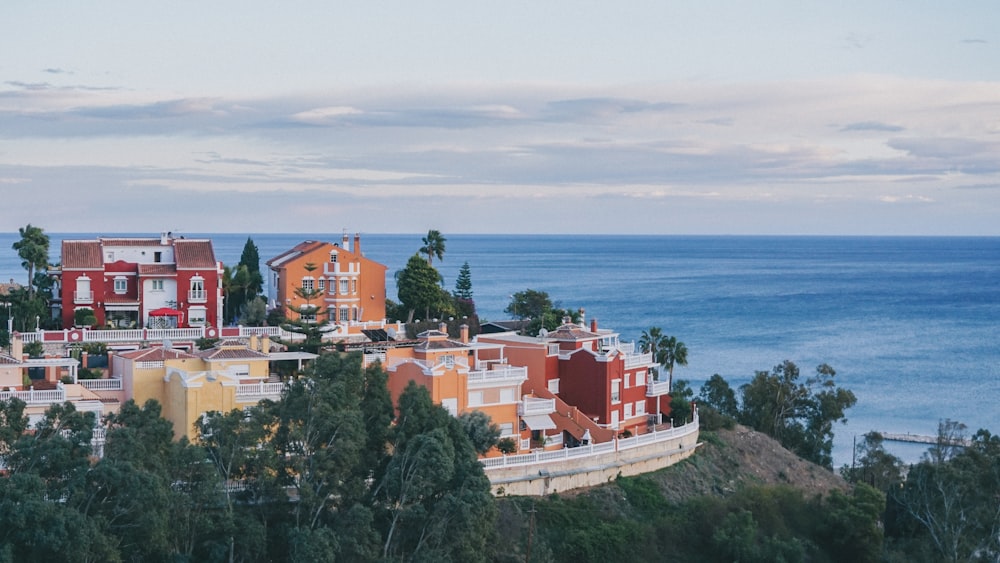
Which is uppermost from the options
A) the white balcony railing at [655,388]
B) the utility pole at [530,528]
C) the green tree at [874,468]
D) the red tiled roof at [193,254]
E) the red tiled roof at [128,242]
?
the red tiled roof at [128,242]

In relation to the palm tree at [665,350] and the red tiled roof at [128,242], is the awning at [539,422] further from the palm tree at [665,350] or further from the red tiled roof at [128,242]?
the red tiled roof at [128,242]

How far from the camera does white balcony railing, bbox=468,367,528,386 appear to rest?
39.3m

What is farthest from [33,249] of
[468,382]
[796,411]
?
[796,411]

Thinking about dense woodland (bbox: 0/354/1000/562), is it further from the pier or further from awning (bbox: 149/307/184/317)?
the pier

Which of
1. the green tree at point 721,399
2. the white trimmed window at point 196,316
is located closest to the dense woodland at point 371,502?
the green tree at point 721,399

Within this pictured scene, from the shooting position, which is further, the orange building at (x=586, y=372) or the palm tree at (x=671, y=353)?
the palm tree at (x=671, y=353)

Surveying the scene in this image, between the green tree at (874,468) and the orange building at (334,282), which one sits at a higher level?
the orange building at (334,282)

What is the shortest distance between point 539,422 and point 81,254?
69.3 feet

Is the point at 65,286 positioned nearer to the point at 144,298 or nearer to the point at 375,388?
the point at 144,298

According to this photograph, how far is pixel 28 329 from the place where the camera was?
4669 centimetres

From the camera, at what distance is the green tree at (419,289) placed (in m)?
55.7

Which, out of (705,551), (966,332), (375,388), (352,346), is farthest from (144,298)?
(966,332)

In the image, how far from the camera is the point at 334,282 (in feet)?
175

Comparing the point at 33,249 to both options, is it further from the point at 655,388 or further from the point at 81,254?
the point at 655,388
